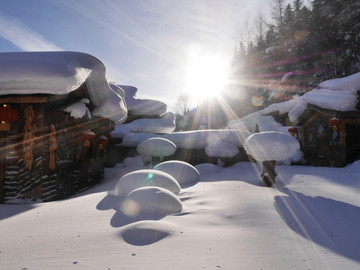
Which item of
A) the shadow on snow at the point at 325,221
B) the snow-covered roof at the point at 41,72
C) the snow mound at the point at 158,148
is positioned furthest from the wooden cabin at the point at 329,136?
the snow-covered roof at the point at 41,72

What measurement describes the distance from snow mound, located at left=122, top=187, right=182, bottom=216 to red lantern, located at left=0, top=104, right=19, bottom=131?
403 cm

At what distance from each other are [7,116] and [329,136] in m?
12.8

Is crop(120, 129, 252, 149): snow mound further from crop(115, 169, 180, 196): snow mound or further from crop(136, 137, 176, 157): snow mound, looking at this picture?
crop(115, 169, 180, 196): snow mound

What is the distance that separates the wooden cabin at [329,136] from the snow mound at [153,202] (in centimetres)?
938

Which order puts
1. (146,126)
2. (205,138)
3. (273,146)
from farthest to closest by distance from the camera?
(146,126), (205,138), (273,146)

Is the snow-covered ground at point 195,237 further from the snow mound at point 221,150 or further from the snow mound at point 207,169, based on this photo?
the snow mound at point 221,150

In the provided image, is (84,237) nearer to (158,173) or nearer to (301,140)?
(158,173)

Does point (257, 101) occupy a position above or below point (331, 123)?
above

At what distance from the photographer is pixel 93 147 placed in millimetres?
9852

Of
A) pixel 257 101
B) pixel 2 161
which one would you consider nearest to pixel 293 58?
pixel 257 101

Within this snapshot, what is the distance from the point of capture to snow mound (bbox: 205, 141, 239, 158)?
12.1 meters

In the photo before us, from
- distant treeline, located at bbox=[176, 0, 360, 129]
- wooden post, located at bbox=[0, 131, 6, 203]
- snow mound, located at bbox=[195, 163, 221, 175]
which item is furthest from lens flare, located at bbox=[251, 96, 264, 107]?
wooden post, located at bbox=[0, 131, 6, 203]

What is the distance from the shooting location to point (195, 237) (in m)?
2.66

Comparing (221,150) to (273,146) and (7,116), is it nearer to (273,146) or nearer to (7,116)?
(273,146)
